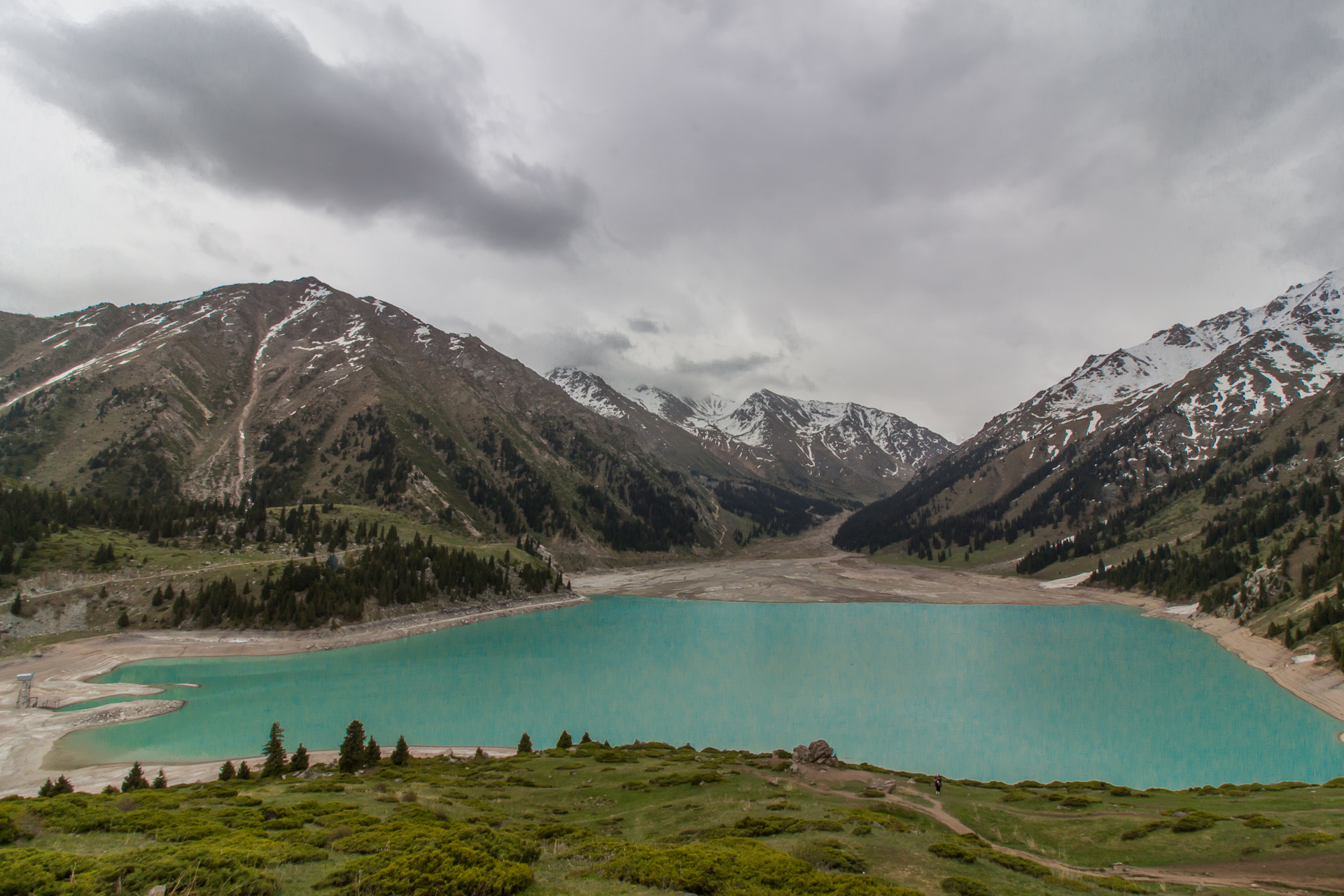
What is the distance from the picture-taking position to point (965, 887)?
51.6ft

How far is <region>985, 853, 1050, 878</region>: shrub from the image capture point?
1784 centimetres

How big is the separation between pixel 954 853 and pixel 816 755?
45.2ft

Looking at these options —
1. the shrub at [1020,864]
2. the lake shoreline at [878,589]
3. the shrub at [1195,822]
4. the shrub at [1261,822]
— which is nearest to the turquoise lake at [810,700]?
the lake shoreline at [878,589]

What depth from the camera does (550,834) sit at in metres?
19.8

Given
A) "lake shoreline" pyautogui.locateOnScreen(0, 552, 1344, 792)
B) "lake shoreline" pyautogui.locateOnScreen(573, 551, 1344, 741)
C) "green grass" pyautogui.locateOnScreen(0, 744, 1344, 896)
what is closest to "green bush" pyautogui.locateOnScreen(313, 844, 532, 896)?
"green grass" pyautogui.locateOnScreen(0, 744, 1344, 896)

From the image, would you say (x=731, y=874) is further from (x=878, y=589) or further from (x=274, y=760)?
(x=878, y=589)

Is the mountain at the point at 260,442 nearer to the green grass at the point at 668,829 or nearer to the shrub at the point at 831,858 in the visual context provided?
the green grass at the point at 668,829

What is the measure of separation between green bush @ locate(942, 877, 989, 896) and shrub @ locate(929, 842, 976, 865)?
2.44m

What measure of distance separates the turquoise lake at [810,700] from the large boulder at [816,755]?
10852 mm

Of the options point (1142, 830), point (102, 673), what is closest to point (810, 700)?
point (1142, 830)

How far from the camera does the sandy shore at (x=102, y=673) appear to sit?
38.6 meters

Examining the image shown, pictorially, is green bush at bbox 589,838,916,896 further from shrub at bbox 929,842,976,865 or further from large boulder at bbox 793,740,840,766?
large boulder at bbox 793,740,840,766

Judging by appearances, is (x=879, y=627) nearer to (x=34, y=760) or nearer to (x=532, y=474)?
(x=34, y=760)

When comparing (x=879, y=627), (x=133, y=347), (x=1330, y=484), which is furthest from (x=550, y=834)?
(x=133, y=347)
